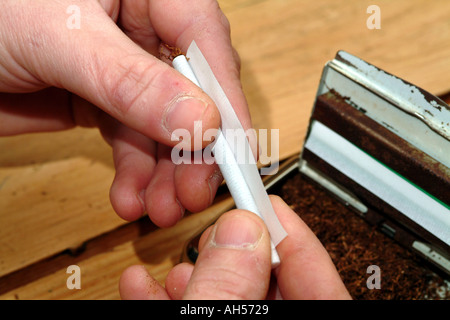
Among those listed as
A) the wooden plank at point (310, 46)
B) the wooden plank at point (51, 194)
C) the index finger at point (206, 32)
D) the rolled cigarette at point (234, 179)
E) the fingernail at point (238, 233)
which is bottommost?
the wooden plank at point (51, 194)

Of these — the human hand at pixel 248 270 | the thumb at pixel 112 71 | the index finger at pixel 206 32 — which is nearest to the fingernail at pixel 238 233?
the human hand at pixel 248 270

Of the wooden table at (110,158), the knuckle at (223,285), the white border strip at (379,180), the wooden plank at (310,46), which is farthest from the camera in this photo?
the wooden plank at (310,46)

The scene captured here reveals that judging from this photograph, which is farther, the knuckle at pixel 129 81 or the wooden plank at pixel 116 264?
the wooden plank at pixel 116 264

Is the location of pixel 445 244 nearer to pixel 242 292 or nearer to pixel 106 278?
pixel 242 292

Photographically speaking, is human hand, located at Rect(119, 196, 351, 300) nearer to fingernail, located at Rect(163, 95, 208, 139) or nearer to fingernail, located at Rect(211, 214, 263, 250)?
fingernail, located at Rect(211, 214, 263, 250)

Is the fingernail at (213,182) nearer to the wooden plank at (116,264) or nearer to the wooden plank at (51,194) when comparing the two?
the wooden plank at (116,264)

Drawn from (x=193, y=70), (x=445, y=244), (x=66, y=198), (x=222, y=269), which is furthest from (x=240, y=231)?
(x=66, y=198)

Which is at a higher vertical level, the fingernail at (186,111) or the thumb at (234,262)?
the fingernail at (186,111)

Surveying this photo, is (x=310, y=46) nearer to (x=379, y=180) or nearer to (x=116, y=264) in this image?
(x=379, y=180)
